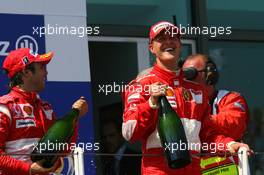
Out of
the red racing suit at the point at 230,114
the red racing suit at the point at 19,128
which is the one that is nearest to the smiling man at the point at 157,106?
the red racing suit at the point at 230,114

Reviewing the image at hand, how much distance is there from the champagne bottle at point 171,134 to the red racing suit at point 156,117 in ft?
0.23

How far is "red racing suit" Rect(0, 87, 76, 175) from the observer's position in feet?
14.5

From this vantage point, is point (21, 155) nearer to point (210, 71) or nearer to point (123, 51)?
point (210, 71)

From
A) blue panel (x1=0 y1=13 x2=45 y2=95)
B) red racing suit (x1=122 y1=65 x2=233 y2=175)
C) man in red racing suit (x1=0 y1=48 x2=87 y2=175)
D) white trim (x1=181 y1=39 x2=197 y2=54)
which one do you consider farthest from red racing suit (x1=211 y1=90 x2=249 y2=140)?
white trim (x1=181 y1=39 x2=197 y2=54)

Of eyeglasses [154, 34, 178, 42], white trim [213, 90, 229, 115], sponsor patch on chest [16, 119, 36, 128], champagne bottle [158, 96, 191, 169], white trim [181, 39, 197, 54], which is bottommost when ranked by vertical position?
champagne bottle [158, 96, 191, 169]

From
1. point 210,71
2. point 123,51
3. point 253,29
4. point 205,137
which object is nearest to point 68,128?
point 205,137

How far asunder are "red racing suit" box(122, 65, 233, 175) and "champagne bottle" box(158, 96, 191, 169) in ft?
0.23

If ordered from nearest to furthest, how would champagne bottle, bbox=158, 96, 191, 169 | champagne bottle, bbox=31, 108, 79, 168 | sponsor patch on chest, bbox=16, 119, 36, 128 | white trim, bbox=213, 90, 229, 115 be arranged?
champagne bottle, bbox=158, 96, 191, 169, champagne bottle, bbox=31, 108, 79, 168, sponsor patch on chest, bbox=16, 119, 36, 128, white trim, bbox=213, 90, 229, 115

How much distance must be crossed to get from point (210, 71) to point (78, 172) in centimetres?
161

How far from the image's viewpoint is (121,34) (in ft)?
22.9

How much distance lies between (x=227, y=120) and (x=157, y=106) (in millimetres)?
893

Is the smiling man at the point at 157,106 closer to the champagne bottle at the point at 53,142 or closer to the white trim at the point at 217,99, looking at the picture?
the champagne bottle at the point at 53,142

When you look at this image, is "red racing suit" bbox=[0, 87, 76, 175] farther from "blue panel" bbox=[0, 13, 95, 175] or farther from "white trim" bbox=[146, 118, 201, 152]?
"blue panel" bbox=[0, 13, 95, 175]

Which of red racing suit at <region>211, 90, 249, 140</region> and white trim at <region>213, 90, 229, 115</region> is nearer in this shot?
red racing suit at <region>211, 90, 249, 140</region>
